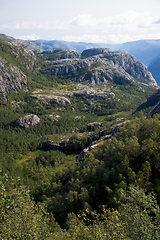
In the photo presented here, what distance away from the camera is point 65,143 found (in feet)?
651

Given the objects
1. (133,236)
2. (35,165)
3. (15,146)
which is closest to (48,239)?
(133,236)

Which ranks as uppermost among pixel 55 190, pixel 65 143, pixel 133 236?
pixel 133 236

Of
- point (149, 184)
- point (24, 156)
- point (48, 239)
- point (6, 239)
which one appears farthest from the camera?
point (24, 156)

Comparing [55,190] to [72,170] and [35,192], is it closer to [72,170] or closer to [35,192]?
[72,170]

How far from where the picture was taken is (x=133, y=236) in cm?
2130

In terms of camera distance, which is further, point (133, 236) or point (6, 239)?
point (133, 236)

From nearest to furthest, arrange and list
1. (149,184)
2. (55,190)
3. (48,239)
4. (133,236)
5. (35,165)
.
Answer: (133,236), (48,239), (149,184), (55,190), (35,165)

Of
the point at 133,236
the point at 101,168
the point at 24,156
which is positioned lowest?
the point at 24,156

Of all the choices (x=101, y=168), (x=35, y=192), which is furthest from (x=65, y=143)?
(x=101, y=168)

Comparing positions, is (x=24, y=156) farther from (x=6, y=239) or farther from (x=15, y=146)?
(x=6, y=239)

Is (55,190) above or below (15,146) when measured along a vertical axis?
above

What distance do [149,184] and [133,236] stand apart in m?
27.5

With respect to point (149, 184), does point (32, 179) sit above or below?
below

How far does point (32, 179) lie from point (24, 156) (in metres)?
55.2
